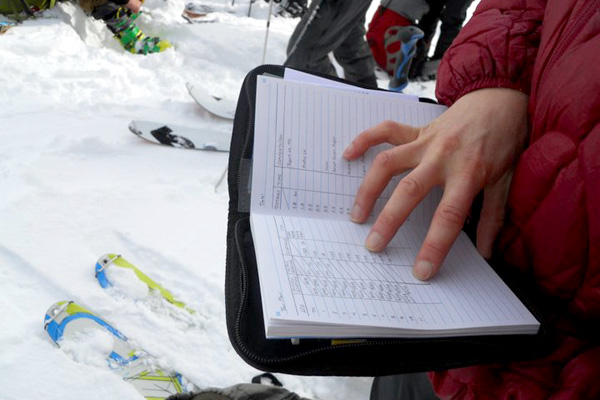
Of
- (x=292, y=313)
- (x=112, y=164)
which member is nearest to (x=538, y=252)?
(x=292, y=313)

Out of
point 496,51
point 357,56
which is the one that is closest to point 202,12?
point 357,56

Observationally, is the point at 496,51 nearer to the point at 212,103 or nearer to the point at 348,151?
the point at 348,151

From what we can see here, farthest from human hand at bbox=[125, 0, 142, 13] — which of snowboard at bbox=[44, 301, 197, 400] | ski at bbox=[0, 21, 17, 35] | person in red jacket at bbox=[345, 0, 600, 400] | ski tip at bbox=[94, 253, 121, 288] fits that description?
person in red jacket at bbox=[345, 0, 600, 400]

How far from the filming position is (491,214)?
2.16 feet

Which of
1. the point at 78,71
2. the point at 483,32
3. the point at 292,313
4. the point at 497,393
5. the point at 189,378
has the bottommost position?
Result: the point at 189,378

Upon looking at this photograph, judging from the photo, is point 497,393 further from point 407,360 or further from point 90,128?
point 90,128

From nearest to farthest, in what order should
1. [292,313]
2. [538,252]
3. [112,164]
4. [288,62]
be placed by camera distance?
[292,313], [538,252], [112,164], [288,62]

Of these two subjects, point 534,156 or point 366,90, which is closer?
point 534,156

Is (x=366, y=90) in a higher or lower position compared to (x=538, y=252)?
higher

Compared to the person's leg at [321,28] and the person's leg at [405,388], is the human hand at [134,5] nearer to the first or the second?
the person's leg at [321,28]

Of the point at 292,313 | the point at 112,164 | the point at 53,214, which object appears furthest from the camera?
the point at 112,164

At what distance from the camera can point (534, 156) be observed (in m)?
0.59

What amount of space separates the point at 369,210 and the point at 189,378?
80 cm

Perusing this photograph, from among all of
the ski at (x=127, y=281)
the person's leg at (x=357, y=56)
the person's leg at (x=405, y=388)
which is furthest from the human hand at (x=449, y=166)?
the person's leg at (x=357, y=56)
